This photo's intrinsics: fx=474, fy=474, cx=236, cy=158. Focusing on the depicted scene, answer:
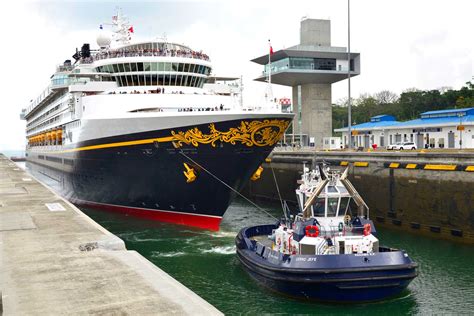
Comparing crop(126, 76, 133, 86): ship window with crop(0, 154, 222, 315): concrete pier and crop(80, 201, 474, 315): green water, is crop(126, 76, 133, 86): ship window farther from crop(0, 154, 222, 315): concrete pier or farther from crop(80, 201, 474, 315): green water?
crop(0, 154, 222, 315): concrete pier

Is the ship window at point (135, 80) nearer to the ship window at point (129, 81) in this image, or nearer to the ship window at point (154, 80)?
the ship window at point (129, 81)

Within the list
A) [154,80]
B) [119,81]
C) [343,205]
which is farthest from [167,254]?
[119,81]

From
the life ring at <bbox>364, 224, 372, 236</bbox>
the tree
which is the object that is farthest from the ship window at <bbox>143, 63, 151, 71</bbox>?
the tree

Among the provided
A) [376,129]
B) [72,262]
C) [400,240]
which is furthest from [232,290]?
[376,129]

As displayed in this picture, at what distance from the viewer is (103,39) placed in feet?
157

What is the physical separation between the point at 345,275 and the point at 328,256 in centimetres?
79

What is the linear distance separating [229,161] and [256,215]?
11.3 metres

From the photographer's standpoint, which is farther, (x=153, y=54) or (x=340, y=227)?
(x=153, y=54)

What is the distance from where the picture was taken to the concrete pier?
385 inches

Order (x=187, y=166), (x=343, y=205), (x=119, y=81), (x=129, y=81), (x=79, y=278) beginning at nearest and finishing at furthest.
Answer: (x=79, y=278) < (x=343, y=205) < (x=187, y=166) < (x=129, y=81) < (x=119, y=81)

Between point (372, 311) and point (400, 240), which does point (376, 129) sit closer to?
point (400, 240)

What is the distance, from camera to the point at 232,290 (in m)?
17.5

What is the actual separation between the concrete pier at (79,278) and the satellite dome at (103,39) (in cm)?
3246

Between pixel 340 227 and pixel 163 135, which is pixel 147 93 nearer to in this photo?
pixel 163 135
